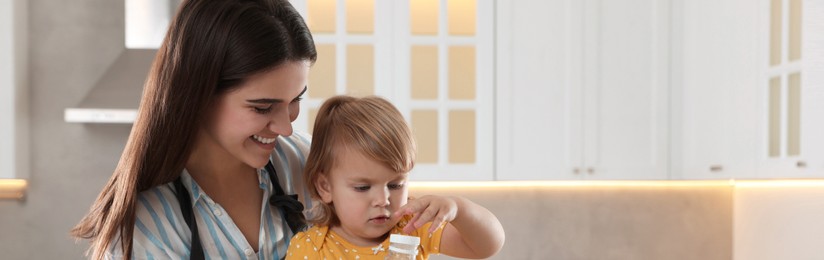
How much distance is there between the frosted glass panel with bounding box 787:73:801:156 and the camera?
3041mm

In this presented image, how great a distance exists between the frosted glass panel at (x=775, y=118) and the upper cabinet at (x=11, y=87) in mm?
2750

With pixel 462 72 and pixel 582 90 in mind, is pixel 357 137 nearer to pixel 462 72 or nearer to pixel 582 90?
pixel 462 72

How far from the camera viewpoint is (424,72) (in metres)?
3.72

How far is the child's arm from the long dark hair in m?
0.36

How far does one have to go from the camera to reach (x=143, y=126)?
5.46ft

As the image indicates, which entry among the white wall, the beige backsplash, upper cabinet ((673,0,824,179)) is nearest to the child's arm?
upper cabinet ((673,0,824,179))

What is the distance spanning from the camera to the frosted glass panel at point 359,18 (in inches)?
146

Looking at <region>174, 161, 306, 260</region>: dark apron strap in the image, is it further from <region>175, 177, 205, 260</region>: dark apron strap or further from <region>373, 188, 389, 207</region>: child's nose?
<region>373, 188, 389, 207</region>: child's nose

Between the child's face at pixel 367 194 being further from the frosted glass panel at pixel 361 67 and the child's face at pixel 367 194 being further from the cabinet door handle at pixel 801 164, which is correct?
the frosted glass panel at pixel 361 67

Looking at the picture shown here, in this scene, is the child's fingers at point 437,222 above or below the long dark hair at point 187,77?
below

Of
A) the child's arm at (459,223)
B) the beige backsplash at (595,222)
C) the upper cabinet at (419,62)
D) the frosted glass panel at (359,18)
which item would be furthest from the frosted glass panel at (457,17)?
the child's arm at (459,223)

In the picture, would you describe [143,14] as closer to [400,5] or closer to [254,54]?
[400,5]

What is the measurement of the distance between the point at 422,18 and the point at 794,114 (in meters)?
1.35

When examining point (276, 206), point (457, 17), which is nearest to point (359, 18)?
point (457, 17)
